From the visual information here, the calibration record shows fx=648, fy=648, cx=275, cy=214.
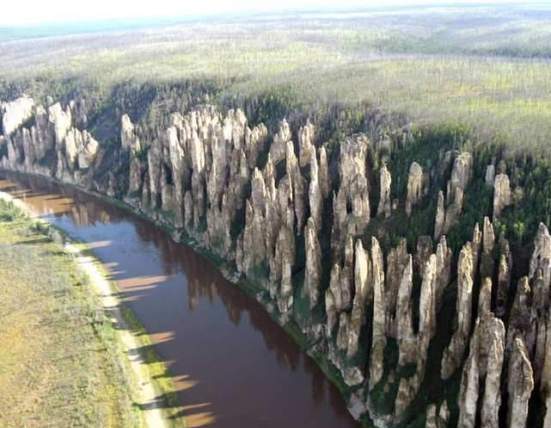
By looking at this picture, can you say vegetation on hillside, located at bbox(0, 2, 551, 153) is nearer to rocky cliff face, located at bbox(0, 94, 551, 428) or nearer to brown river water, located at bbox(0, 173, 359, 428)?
rocky cliff face, located at bbox(0, 94, 551, 428)

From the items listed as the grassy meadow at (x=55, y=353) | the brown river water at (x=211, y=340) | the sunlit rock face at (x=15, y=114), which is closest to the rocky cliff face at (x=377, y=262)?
the brown river water at (x=211, y=340)

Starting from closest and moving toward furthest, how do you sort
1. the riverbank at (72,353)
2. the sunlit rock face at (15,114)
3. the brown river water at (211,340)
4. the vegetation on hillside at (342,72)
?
the riverbank at (72,353) < the brown river water at (211,340) < the vegetation on hillside at (342,72) < the sunlit rock face at (15,114)

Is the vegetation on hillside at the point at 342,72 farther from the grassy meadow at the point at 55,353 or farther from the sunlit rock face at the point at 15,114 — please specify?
the grassy meadow at the point at 55,353

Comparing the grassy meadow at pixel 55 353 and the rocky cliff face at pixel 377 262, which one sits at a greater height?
the rocky cliff face at pixel 377 262

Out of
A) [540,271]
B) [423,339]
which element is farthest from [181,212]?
[540,271]

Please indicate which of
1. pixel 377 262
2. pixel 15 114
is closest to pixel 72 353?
pixel 377 262

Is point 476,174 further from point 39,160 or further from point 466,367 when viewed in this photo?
point 39,160

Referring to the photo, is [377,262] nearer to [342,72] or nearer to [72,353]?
[72,353]
